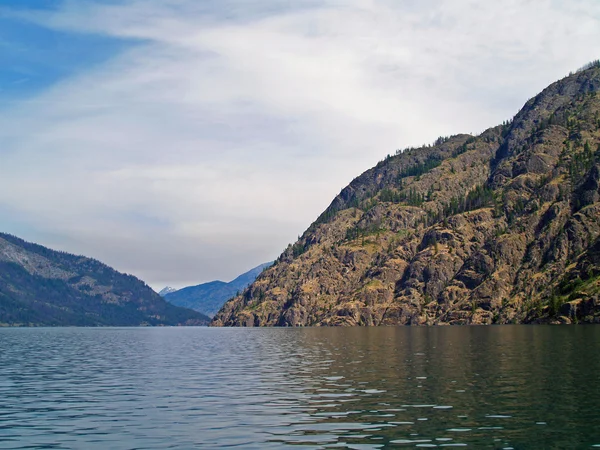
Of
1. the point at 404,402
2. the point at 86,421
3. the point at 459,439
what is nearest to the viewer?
the point at 459,439

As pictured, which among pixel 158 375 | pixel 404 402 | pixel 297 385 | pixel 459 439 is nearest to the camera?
pixel 459 439

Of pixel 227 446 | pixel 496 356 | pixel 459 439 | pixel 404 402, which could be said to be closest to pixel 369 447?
pixel 459 439

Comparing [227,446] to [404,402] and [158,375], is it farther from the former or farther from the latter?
[158,375]

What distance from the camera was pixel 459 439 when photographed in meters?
33.2

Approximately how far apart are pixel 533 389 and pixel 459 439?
883 inches

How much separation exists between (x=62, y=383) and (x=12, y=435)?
28.8 meters

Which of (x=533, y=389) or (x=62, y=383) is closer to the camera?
(x=533, y=389)

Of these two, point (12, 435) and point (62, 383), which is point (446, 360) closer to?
point (62, 383)

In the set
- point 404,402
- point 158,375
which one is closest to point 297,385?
point 404,402

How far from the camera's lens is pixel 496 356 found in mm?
88812

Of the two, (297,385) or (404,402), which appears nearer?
(404,402)

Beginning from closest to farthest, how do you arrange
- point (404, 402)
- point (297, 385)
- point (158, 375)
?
point (404, 402) → point (297, 385) → point (158, 375)

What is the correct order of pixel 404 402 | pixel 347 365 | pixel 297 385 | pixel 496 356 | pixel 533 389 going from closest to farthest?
pixel 404 402, pixel 533 389, pixel 297 385, pixel 347 365, pixel 496 356

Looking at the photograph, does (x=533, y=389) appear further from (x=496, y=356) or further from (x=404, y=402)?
(x=496, y=356)
